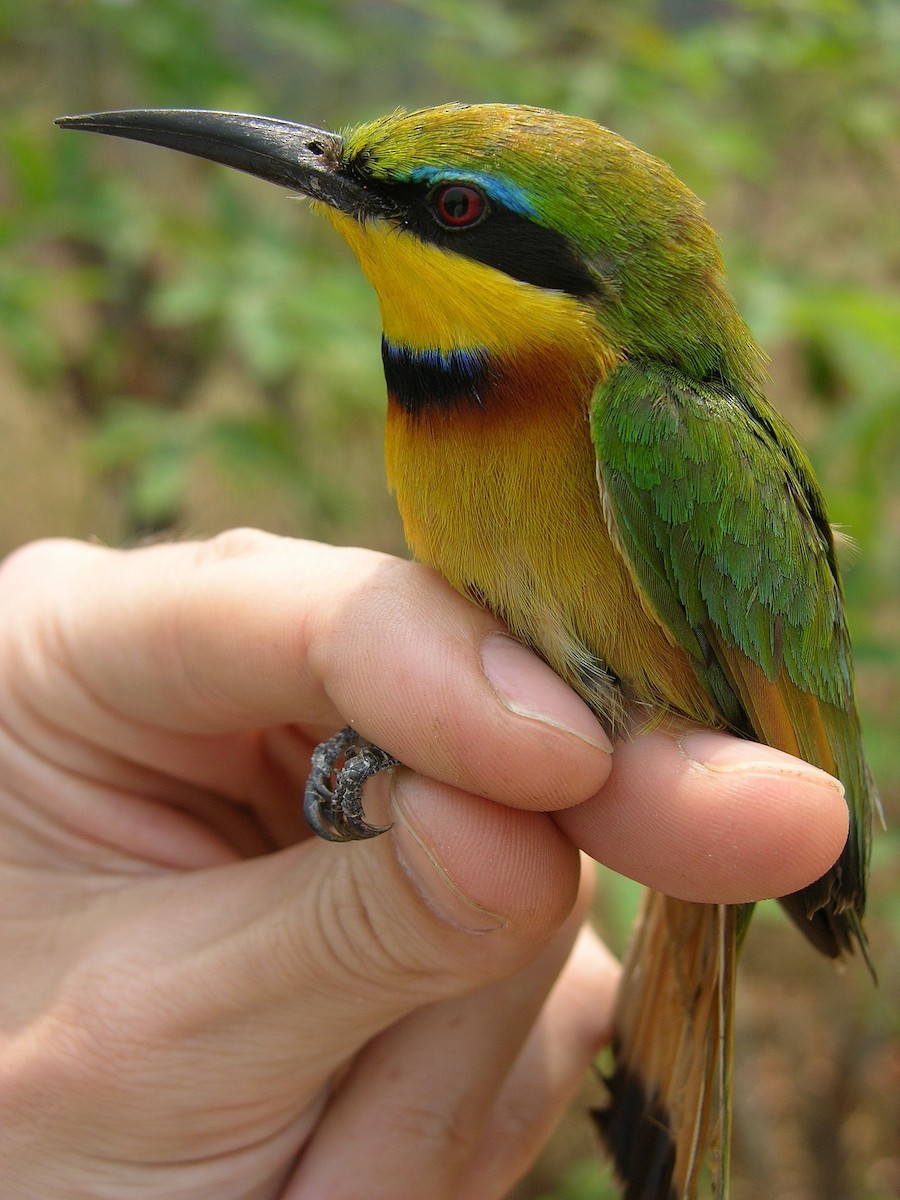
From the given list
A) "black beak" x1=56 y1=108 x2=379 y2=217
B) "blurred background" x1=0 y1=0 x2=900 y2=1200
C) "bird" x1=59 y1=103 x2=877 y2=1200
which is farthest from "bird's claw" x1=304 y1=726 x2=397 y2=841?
"black beak" x1=56 y1=108 x2=379 y2=217

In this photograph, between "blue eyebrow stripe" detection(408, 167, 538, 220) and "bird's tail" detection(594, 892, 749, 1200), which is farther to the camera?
"bird's tail" detection(594, 892, 749, 1200)

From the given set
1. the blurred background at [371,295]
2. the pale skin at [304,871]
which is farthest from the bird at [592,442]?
the blurred background at [371,295]

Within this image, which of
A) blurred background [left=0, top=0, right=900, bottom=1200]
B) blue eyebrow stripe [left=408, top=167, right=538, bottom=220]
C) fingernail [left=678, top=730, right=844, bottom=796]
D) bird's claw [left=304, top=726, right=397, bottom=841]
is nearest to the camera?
fingernail [left=678, top=730, right=844, bottom=796]

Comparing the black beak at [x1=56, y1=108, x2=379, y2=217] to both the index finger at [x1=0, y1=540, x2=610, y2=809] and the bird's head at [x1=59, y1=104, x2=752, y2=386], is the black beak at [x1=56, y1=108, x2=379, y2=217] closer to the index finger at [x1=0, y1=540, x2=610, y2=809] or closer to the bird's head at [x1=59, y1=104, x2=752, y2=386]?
the bird's head at [x1=59, y1=104, x2=752, y2=386]

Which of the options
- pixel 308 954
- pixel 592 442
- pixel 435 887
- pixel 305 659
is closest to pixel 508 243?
pixel 592 442

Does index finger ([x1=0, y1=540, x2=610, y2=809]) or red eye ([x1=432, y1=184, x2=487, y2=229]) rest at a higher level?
red eye ([x1=432, y1=184, x2=487, y2=229])

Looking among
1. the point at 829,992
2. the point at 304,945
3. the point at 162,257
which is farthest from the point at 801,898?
the point at 162,257

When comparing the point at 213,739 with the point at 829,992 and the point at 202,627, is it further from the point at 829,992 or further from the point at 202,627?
the point at 829,992
